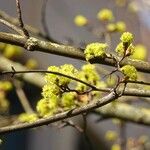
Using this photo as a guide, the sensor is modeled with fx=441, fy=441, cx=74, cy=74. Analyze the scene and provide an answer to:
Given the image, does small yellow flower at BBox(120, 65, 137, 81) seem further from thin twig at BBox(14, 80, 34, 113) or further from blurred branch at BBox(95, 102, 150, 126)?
thin twig at BBox(14, 80, 34, 113)

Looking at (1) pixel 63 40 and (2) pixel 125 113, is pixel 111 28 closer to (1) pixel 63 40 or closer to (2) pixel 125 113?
(2) pixel 125 113

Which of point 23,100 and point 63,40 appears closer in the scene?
point 23,100

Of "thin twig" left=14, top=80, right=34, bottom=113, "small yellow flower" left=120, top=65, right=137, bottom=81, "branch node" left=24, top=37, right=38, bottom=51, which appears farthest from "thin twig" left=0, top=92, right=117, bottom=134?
"thin twig" left=14, top=80, right=34, bottom=113

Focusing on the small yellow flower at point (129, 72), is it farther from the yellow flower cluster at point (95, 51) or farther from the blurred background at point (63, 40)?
the blurred background at point (63, 40)

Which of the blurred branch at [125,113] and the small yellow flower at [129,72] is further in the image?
the blurred branch at [125,113]

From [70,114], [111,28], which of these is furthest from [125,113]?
[70,114]

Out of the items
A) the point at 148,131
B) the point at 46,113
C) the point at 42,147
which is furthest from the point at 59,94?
the point at 148,131

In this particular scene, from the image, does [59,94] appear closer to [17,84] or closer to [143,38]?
[17,84]

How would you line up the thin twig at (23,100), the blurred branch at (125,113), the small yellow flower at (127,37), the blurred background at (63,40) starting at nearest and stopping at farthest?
1. the small yellow flower at (127,37)
2. the blurred branch at (125,113)
3. the thin twig at (23,100)
4. the blurred background at (63,40)

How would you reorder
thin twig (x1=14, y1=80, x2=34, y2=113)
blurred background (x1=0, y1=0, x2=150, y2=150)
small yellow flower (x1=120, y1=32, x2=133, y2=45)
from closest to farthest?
small yellow flower (x1=120, y1=32, x2=133, y2=45) < thin twig (x1=14, y1=80, x2=34, y2=113) < blurred background (x1=0, y1=0, x2=150, y2=150)

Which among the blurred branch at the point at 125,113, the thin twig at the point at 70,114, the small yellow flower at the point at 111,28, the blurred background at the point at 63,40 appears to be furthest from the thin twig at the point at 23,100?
the blurred background at the point at 63,40
